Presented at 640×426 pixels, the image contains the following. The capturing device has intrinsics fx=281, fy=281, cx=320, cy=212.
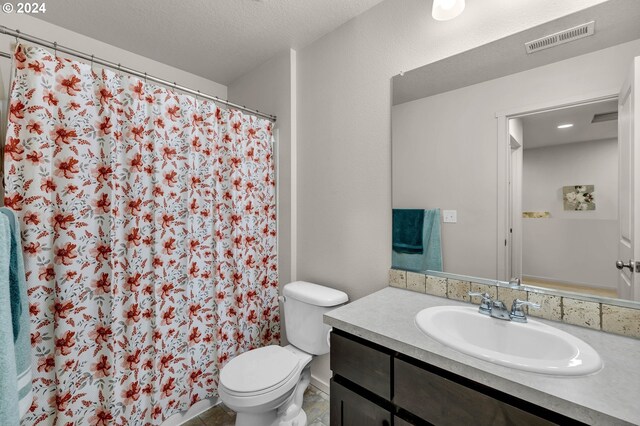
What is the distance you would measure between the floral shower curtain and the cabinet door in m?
1.00

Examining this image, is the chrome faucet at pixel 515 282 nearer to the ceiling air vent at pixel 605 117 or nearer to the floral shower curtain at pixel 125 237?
the ceiling air vent at pixel 605 117

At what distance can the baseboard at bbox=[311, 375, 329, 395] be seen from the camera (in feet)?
6.24

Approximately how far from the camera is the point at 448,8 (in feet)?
4.02

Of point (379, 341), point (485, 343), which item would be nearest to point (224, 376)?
point (379, 341)

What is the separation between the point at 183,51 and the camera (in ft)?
6.74

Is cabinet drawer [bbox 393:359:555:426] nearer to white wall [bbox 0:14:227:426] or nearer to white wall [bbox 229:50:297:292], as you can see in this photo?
white wall [bbox 229:50:297:292]

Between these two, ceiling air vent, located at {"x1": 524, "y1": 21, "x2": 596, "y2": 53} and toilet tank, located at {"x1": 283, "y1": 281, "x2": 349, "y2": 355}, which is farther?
toilet tank, located at {"x1": 283, "y1": 281, "x2": 349, "y2": 355}

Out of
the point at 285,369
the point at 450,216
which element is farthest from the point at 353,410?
the point at 450,216

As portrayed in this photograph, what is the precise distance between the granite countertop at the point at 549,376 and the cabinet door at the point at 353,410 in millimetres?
229

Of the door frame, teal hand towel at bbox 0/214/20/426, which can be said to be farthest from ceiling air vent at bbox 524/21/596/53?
teal hand towel at bbox 0/214/20/426

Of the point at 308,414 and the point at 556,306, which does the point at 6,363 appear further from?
the point at 556,306

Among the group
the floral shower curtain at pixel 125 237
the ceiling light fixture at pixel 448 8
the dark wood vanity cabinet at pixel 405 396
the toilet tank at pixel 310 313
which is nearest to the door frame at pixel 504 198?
the ceiling light fixture at pixel 448 8

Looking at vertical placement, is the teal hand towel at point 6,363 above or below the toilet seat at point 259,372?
above

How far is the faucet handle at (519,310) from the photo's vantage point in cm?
106
